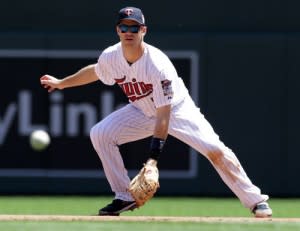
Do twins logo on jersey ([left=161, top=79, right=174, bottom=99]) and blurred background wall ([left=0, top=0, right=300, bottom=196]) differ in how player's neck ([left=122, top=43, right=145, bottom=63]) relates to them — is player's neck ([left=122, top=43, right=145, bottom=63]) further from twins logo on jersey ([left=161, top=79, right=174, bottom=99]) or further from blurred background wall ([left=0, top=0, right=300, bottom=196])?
blurred background wall ([left=0, top=0, right=300, bottom=196])

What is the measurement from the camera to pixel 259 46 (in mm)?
11523

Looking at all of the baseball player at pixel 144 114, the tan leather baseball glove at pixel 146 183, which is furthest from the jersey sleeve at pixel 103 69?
the tan leather baseball glove at pixel 146 183

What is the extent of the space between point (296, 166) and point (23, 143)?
2.88 meters

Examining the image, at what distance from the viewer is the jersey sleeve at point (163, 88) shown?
25.6 ft

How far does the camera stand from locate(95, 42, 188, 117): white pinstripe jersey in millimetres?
7823

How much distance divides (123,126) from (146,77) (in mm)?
526

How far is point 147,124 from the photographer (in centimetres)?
833

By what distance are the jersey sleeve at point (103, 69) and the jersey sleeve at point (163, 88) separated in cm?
52

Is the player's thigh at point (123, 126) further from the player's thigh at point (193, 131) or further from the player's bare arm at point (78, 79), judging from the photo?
the player's bare arm at point (78, 79)

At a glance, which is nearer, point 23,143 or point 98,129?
point 98,129

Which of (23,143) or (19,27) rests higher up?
(19,27)

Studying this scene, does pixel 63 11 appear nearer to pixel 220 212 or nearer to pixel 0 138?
pixel 0 138

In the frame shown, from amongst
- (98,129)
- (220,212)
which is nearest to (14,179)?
(220,212)

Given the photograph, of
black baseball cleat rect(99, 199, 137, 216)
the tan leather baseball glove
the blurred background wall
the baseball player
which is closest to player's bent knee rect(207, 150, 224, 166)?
the baseball player
